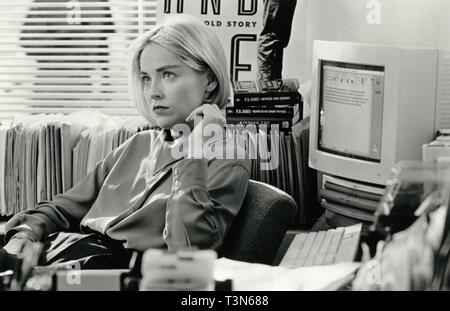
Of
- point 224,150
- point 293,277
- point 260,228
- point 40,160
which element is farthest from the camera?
point 40,160

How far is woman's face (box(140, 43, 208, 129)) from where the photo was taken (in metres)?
2.33

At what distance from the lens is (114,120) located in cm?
338

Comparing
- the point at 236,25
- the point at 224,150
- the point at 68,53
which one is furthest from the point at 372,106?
the point at 68,53

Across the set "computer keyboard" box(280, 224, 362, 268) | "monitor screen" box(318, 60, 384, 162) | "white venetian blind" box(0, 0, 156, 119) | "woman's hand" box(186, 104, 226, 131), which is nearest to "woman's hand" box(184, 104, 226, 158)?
"woman's hand" box(186, 104, 226, 131)

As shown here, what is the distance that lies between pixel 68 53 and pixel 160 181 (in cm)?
150

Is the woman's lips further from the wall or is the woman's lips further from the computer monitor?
the wall

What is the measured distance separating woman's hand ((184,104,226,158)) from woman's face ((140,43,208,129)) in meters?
0.04

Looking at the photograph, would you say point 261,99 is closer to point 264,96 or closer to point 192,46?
point 264,96

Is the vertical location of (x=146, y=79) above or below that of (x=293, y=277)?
above

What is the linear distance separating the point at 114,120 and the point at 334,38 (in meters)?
0.94

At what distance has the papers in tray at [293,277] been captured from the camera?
51.9 inches

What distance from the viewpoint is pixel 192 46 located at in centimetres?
234
